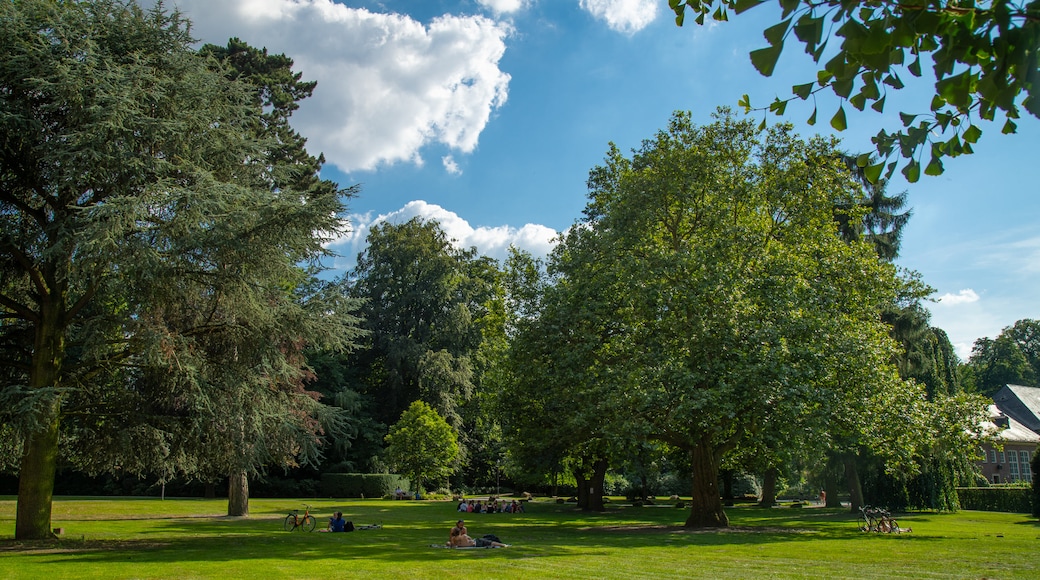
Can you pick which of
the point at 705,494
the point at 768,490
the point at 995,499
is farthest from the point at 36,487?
the point at 995,499

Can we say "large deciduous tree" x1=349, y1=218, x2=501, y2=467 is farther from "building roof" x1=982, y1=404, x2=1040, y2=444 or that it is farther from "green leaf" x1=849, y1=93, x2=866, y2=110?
"green leaf" x1=849, y1=93, x2=866, y2=110

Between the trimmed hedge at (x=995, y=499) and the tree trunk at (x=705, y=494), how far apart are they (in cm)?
2525

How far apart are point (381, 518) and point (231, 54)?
23003mm

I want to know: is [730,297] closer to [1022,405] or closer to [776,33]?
[776,33]

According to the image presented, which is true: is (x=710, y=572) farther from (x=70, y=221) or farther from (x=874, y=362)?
(x=70, y=221)

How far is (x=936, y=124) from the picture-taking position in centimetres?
408

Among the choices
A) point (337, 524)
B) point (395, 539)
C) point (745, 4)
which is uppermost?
point (745, 4)

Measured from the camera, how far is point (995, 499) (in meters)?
39.6

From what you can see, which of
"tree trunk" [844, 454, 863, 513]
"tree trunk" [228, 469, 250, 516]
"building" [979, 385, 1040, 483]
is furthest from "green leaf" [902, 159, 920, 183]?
"building" [979, 385, 1040, 483]

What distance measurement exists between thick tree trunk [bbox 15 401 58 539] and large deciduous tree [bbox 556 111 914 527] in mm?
13427

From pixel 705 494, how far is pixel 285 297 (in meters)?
14.6

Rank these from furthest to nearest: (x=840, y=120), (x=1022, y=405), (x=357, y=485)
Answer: (x=1022, y=405)
(x=357, y=485)
(x=840, y=120)

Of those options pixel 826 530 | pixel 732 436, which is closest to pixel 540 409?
pixel 732 436

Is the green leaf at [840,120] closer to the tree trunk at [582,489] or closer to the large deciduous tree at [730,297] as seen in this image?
the large deciduous tree at [730,297]
